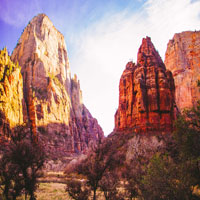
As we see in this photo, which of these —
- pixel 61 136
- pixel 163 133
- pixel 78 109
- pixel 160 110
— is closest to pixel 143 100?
pixel 160 110

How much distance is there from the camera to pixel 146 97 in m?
46.4

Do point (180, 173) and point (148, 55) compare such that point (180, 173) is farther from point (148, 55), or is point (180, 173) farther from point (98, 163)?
point (148, 55)

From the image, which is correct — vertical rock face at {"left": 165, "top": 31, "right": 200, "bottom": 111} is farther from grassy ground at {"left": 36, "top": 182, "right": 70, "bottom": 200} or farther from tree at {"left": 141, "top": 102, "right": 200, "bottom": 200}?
tree at {"left": 141, "top": 102, "right": 200, "bottom": 200}

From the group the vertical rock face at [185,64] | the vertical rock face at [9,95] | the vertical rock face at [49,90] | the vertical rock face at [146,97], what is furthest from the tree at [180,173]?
the vertical rock face at [185,64]

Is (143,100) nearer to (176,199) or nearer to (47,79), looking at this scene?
(176,199)

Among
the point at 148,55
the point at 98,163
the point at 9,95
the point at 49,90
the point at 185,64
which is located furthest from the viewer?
the point at 185,64

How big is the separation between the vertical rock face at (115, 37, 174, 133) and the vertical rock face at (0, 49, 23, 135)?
31489 millimetres

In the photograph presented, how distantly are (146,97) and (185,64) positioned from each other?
5207cm

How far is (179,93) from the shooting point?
79312mm

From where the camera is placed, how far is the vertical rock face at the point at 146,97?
44000 millimetres

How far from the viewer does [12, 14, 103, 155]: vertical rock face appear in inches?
2514

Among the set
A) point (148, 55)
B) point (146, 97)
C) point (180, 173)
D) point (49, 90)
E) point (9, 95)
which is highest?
point (148, 55)

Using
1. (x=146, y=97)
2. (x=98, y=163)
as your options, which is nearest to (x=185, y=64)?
(x=146, y=97)

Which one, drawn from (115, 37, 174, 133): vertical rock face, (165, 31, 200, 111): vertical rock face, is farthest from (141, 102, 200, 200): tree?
(165, 31, 200, 111): vertical rock face
